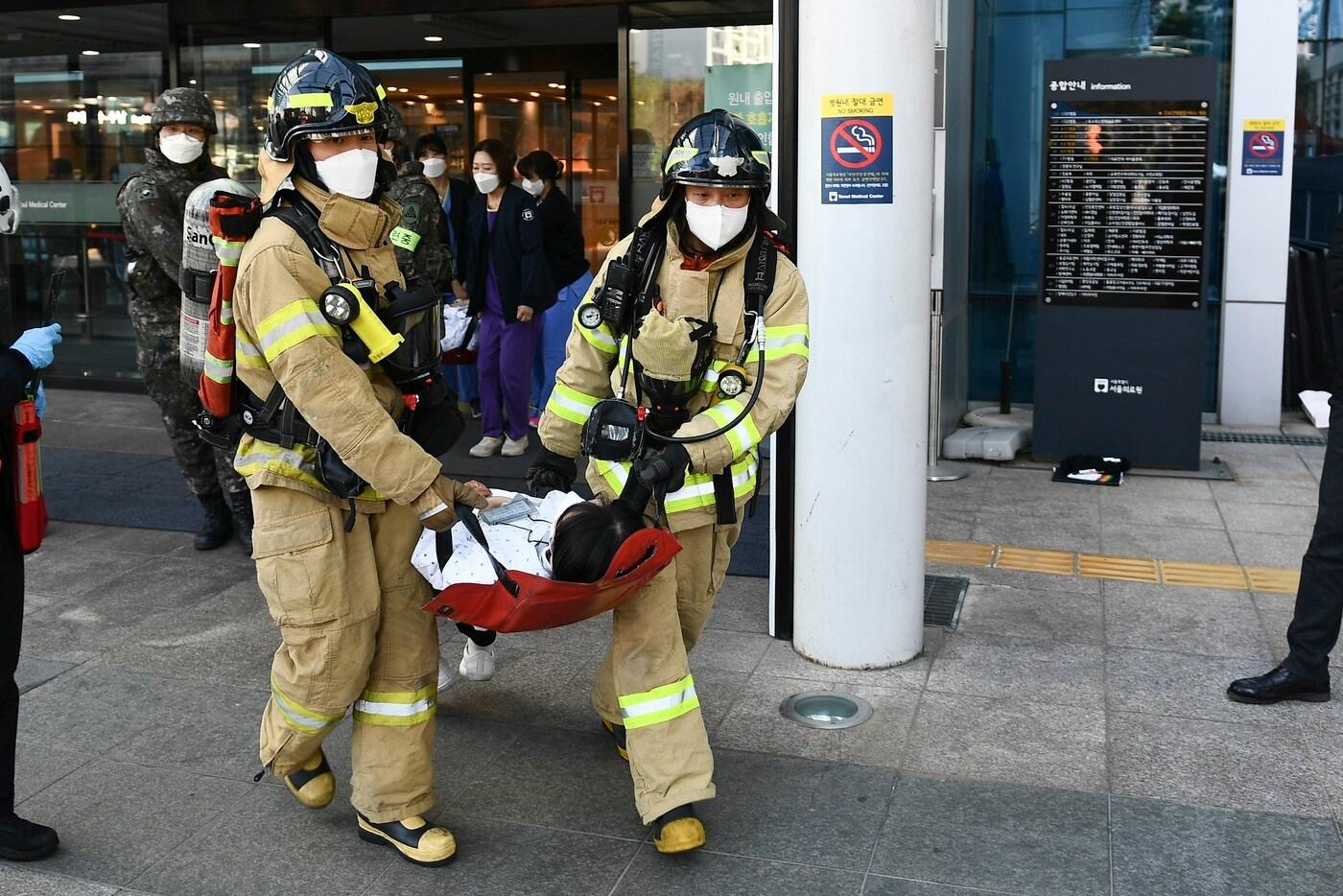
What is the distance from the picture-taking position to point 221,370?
150 inches

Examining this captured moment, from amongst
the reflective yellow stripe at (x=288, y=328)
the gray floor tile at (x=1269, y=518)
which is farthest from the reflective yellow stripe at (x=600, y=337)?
the gray floor tile at (x=1269, y=518)

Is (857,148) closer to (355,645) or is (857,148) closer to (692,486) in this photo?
(692,486)

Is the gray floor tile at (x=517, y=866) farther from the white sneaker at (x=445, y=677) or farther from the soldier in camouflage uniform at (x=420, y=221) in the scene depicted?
the soldier in camouflage uniform at (x=420, y=221)

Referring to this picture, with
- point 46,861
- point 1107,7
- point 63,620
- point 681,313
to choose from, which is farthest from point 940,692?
point 1107,7

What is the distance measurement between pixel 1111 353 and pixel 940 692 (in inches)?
164

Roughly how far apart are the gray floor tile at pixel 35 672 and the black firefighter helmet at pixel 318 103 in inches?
99.7

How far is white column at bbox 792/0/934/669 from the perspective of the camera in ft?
15.9

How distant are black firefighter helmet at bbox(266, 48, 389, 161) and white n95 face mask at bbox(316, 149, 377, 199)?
7 centimetres

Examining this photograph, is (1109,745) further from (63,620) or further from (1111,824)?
(63,620)

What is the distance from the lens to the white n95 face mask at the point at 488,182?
8.80 m

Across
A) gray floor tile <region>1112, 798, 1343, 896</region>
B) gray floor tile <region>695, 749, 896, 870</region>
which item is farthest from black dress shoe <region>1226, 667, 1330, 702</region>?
gray floor tile <region>695, 749, 896, 870</region>

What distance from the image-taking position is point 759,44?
9211mm

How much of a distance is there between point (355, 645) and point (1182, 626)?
136 inches

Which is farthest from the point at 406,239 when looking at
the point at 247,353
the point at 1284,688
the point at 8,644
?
the point at 1284,688
